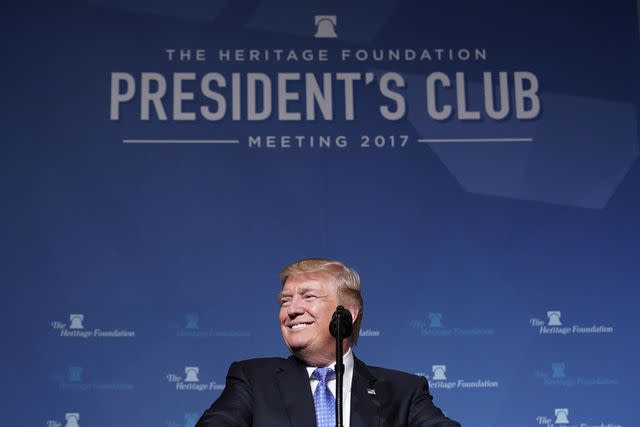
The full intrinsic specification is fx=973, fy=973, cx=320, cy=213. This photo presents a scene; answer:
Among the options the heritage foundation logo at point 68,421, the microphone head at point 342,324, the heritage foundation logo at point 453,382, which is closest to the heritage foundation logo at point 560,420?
the heritage foundation logo at point 453,382

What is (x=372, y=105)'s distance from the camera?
470cm

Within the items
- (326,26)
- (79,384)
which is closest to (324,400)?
(79,384)

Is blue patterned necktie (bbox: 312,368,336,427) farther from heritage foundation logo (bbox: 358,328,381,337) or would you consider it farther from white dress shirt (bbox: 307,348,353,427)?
heritage foundation logo (bbox: 358,328,381,337)

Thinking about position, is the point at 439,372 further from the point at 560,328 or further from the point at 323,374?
the point at 323,374

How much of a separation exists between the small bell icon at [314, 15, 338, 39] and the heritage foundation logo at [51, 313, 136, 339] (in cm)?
170

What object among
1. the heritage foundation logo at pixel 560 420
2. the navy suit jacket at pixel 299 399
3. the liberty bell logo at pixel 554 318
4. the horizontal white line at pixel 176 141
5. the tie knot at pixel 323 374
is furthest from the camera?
the horizontal white line at pixel 176 141

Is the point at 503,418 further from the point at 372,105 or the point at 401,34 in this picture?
the point at 401,34

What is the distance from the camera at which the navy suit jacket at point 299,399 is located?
279cm

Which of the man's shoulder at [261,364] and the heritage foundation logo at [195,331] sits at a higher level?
the heritage foundation logo at [195,331]

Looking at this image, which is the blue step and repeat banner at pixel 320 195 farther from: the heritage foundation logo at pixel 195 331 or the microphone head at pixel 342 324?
the microphone head at pixel 342 324

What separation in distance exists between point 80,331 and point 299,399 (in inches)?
72.2

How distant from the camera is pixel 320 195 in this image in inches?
181

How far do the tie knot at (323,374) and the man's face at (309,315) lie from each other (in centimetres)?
5

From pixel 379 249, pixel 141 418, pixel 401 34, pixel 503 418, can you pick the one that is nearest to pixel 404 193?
pixel 379 249
